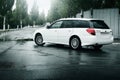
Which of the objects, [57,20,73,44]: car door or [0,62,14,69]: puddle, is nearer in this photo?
[0,62,14,69]: puddle

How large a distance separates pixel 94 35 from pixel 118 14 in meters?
9.11

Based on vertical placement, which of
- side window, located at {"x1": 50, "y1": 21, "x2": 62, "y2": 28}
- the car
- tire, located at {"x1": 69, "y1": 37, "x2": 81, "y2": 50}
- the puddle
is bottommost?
the puddle

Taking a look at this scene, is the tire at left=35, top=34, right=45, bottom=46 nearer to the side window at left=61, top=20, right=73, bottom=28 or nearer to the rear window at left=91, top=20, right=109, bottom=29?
the side window at left=61, top=20, right=73, bottom=28

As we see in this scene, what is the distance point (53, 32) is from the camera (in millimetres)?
16828

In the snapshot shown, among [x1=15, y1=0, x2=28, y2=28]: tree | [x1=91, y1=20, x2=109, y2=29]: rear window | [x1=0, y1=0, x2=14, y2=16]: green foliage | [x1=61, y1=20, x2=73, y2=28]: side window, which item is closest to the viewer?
[x1=91, y1=20, x2=109, y2=29]: rear window

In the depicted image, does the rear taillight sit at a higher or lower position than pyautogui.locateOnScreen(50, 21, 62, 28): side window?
lower

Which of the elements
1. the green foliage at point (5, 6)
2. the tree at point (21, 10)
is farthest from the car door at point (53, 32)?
the tree at point (21, 10)

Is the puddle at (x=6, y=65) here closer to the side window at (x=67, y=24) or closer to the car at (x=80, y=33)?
the car at (x=80, y=33)

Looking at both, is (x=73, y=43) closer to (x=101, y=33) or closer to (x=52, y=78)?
(x=101, y=33)

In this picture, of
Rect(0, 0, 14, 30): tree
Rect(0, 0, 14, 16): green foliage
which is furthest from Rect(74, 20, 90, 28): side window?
Rect(0, 0, 14, 30): tree

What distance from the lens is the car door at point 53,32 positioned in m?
16.7

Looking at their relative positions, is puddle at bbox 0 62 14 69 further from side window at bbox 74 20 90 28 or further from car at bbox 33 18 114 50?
side window at bbox 74 20 90 28

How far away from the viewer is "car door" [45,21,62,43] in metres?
16.7

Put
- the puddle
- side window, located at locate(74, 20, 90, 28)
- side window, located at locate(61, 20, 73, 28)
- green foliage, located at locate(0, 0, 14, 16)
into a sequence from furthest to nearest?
green foliage, located at locate(0, 0, 14, 16)
side window, located at locate(61, 20, 73, 28)
side window, located at locate(74, 20, 90, 28)
the puddle
